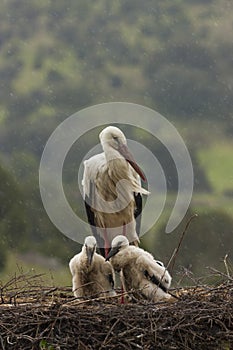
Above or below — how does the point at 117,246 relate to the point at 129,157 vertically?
below

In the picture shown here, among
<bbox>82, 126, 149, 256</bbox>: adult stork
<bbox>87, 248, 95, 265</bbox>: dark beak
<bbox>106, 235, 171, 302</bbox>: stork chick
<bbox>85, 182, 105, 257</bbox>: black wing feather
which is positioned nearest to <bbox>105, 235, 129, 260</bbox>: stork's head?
<bbox>106, 235, 171, 302</bbox>: stork chick

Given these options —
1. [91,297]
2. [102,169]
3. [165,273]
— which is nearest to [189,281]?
[165,273]

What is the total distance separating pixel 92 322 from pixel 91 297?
63cm

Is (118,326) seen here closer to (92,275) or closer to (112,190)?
(92,275)

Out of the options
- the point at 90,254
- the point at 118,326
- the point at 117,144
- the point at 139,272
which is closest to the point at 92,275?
the point at 90,254

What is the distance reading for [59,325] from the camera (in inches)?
160

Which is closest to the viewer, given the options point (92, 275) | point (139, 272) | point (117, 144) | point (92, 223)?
point (139, 272)

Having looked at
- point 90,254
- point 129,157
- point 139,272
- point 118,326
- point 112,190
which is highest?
point 129,157

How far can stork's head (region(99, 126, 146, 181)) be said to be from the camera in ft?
17.2

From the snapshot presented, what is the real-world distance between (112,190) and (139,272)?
91 centimetres

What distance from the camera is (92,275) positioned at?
4816 mm

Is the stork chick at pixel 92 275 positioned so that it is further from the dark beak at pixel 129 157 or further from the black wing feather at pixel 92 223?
the black wing feather at pixel 92 223

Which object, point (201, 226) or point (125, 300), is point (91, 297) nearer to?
point (125, 300)

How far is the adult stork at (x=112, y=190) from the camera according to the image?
529cm
